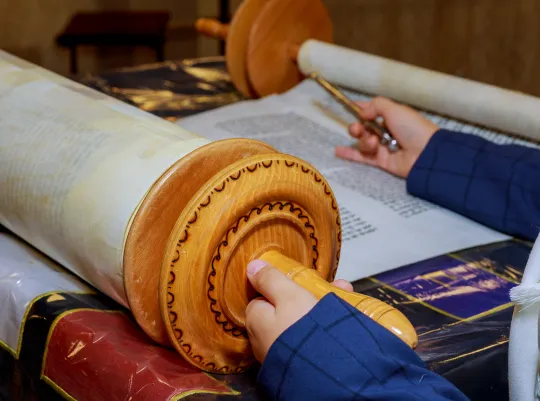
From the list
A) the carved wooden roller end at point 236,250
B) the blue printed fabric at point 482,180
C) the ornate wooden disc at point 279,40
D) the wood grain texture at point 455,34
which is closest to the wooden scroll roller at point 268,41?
the ornate wooden disc at point 279,40

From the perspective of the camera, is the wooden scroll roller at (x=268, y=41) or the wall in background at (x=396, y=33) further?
the wall in background at (x=396, y=33)

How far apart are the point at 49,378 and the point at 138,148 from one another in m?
0.17

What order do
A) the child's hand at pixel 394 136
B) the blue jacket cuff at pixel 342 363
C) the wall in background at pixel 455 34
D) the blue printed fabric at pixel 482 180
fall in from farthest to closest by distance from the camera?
the wall in background at pixel 455 34
the child's hand at pixel 394 136
the blue printed fabric at pixel 482 180
the blue jacket cuff at pixel 342 363

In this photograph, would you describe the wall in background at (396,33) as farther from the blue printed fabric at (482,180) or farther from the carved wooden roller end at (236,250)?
the carved wooden roller end at (236,250)

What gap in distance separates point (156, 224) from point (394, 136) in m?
0.46

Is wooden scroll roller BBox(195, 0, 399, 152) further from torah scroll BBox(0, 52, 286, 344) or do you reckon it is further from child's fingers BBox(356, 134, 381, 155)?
torah scroll BBox(0, 52, 286, 344)

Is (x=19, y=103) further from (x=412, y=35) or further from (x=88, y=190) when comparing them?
(x=412, y=35)

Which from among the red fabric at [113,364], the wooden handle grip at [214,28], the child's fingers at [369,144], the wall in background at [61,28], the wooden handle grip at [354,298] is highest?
the wooden handle grip at [214,28]

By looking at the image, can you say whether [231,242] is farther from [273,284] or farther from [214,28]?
[214,28]

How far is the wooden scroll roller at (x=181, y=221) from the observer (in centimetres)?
45

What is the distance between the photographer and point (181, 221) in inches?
17.6

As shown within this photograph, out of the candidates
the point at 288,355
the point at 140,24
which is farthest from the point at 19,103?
the point at 140,24

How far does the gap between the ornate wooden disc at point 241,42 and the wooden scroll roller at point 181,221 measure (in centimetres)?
58

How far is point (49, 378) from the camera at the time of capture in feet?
1.75
